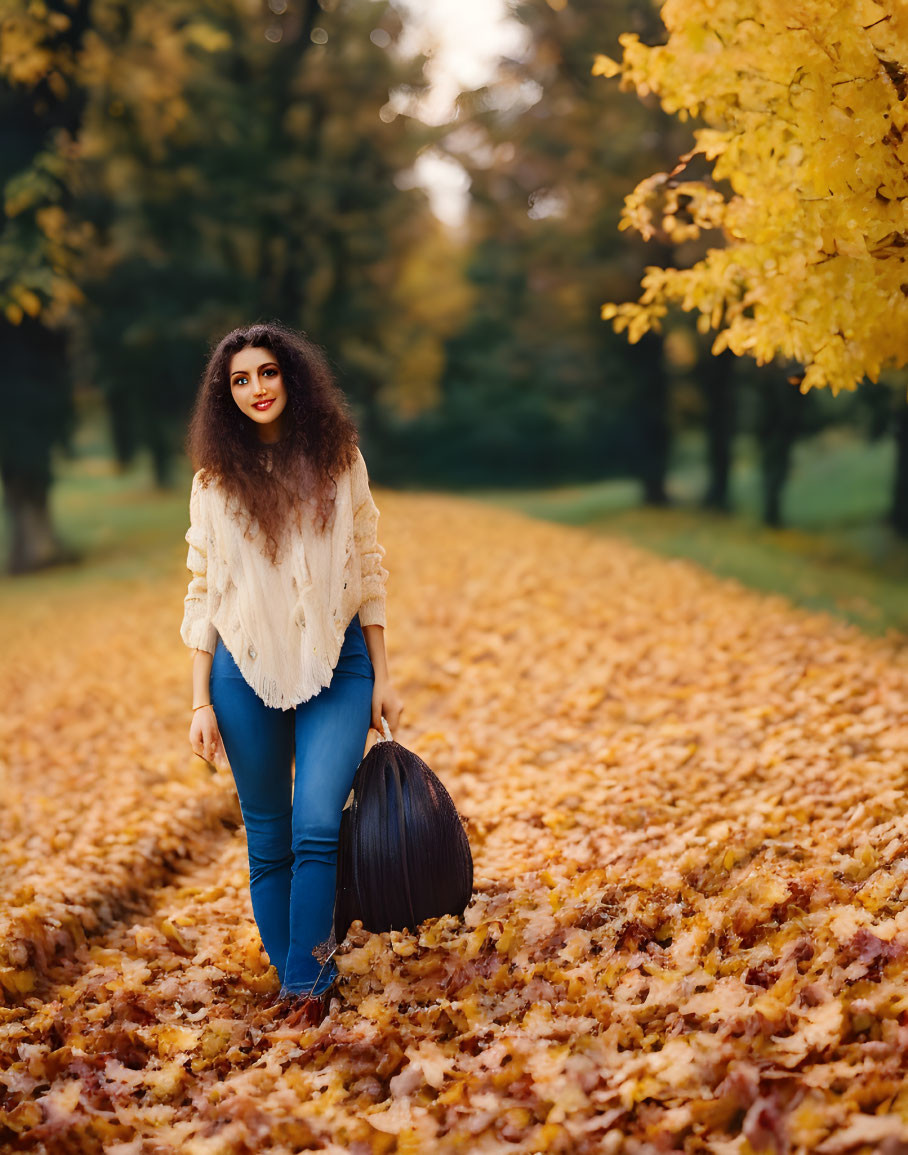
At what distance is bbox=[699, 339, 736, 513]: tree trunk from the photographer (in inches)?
699

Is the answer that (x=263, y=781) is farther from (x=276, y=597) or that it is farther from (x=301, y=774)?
(x=276, y=597)

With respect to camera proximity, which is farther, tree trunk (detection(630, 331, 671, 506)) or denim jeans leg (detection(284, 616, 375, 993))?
tree trunk (detection(630, 331, 671, 506))

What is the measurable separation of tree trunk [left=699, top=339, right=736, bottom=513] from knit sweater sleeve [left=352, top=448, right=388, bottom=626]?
15.3 metres

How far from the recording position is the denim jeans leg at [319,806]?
110 inches

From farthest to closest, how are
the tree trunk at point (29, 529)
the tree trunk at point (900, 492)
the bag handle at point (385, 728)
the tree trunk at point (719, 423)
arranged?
the tree trunk at point (719, 423) < the tree trunk at point (29, 529) < the tree trunk at point (900, 492) < the bag handle at point (385, 728)

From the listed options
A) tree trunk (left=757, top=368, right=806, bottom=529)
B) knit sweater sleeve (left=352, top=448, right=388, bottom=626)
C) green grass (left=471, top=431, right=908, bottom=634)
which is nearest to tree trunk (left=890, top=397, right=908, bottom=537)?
green grass (left=471, top=431, right=908, bottom=634)

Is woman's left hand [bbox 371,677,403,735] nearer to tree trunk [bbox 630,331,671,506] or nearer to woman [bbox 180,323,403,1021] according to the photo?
woman [bbox 180,323,403,1021]

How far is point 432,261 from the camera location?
27.8 m

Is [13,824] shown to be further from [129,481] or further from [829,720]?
[129,481]

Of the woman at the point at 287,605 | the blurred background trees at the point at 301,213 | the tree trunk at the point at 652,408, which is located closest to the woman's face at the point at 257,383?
the woman at the point at 287,605

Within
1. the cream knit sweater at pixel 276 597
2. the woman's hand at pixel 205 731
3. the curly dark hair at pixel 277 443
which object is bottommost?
the woman's hand at pixel 205 731

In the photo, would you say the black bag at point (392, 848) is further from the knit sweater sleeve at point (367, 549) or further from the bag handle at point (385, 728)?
the knit sweater sleeve at point (367, 549)

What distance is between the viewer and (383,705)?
3023 mm

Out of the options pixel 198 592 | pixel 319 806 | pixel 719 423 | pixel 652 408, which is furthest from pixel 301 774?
pixel 652 408
